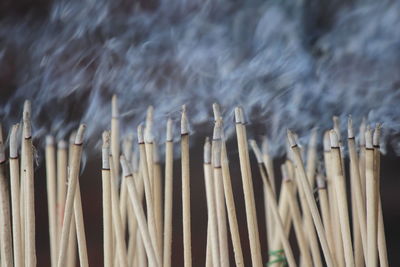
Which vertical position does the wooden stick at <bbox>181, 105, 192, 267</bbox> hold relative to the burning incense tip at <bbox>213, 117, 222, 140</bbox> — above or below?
below

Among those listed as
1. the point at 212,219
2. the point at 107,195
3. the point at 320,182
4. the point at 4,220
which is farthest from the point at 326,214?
the point at 4,220

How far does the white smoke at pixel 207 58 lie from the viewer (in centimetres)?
77

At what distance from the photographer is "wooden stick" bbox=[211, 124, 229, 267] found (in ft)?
1.78

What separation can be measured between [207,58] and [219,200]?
0.95ft

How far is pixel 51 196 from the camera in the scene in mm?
679

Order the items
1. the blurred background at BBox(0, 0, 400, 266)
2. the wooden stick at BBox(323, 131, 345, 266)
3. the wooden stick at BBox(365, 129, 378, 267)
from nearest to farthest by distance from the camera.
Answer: the wooden stick at BBox(365, 129, 378, 267)
the wooden stick at BBox(323, 131, 345, 266)
the blurred background at BBox(0, 0, 400, 266)

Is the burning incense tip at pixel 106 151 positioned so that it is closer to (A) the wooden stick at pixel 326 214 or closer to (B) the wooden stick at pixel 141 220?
(B) the wooden stick at pixel 141 220

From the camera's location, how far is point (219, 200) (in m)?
0.56

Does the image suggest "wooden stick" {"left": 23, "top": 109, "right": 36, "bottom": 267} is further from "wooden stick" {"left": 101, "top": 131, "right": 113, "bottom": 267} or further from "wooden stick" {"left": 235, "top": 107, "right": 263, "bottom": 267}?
"wooden stick" {"left": 235, "top": 107, "right": 263, "bottom": 267}

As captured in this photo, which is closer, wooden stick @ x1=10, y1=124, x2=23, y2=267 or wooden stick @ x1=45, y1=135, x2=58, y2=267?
wooden stick @ x1=10, y1=124, x2=23, y2=267

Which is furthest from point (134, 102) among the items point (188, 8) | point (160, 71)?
point (188, 8)

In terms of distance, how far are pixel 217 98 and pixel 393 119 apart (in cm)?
26

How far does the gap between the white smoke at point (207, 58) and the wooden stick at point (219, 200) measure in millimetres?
214

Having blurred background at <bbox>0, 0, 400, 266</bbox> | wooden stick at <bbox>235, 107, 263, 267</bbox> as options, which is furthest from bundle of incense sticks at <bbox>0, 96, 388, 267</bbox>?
blurred background at <bbox>0, 0, 400, 266</bbox>
